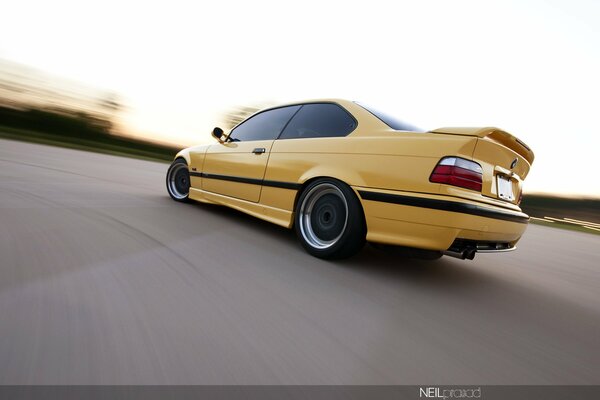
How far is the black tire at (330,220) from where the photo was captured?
8.50ft

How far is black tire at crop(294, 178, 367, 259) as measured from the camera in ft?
8.50

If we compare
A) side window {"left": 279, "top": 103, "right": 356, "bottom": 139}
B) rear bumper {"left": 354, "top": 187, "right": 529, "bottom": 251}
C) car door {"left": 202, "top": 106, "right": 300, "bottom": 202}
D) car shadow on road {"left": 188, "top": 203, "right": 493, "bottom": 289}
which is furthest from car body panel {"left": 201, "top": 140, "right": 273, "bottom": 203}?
rear bumper {"left": 354, "top": 187, "right": 529, "bottom": 251}

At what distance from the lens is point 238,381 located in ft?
3.93

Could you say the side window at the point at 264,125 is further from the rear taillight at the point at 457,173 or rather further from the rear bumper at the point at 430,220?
the rear taillight at the point at 457,173

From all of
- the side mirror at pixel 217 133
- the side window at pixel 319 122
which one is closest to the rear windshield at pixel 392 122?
the side window at pixel 319 122

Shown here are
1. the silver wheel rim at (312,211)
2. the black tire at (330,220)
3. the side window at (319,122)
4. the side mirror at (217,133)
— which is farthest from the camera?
the side mirror at (217,133)

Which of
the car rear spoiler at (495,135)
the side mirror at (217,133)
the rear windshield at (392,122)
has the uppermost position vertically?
the rear windshield at (392,122)

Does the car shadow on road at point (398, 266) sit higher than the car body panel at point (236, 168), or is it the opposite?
the car body panel at point (236, 168)

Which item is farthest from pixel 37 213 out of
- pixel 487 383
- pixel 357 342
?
pixel 487 383

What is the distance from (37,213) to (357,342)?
3.14m

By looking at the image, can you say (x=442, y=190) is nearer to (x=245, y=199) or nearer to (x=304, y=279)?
(x=304, y=279)

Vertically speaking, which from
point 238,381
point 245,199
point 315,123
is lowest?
point 238,381

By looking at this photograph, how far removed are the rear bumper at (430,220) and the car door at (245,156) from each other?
4.29 feet

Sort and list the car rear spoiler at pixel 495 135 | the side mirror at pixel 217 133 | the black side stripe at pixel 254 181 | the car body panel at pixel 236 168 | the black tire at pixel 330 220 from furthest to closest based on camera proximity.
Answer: the side mirror at pixel 217 133
the car body panel at pixel 236 168
the black side stripe at pixel 254 181
the black tire at pixel 330 220
the car rear spoiler at pixel 495 135
